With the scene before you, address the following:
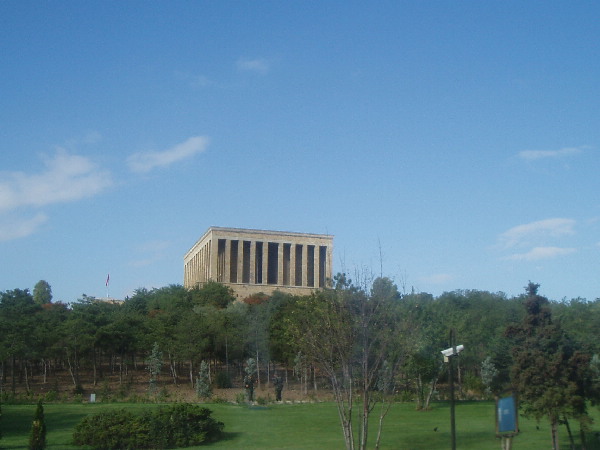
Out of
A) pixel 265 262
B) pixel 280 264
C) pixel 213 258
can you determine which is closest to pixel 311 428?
pixel 213 258

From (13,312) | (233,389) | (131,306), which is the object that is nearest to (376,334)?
(233,389)

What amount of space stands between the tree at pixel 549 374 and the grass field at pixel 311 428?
3095 millimetres

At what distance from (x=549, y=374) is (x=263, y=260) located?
253 ft

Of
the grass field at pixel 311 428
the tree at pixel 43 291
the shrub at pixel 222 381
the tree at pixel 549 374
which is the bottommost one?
the grass field at pixel 311 428

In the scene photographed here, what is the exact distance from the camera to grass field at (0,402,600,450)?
22969 mm

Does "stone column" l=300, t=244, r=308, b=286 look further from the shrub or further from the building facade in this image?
the shrub

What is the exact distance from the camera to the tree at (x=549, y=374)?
19016mm

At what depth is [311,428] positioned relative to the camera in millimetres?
26188

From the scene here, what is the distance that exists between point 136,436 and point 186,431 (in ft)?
5.55

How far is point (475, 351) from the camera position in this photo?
4594 centimetres

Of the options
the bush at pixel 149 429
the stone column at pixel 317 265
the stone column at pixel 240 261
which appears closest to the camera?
the bush at pixel 149 429

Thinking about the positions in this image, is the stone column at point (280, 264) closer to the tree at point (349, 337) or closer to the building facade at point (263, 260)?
the building facade at point (263, 260)

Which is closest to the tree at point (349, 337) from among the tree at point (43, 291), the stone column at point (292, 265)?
the stone column at point (292, 265)

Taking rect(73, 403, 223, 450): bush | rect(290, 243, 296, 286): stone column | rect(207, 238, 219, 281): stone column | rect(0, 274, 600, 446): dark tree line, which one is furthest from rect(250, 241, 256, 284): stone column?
rect(73, 403, 223, 450): bush
